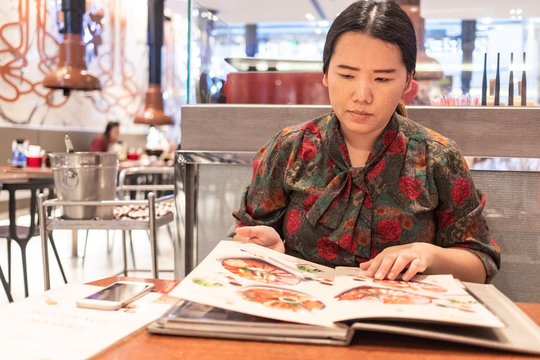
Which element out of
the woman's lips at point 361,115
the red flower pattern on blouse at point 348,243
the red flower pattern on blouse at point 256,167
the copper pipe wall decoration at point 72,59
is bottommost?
the red flower pattern on blouse at point 348,243

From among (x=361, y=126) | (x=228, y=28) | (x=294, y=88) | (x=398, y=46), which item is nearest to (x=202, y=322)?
(x=361, y=126)

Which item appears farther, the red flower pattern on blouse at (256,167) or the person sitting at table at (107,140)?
the person sitting at table at (107,140)

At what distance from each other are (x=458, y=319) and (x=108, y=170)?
217 cm

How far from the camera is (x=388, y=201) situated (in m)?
1.07

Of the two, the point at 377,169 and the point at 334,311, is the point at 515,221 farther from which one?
the point at 334,311

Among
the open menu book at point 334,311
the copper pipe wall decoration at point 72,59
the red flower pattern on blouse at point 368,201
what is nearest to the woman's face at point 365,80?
the red flower pattern on blouse at point 368,201

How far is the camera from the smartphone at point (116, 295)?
69 cm

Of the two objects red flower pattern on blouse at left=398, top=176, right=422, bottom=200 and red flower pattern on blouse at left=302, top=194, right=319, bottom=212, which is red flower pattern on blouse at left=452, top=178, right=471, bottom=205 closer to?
red flower pattern on blouse at left=398, top=176, right=422, bottom=200

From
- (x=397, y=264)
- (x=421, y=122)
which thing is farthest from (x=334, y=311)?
(x=421, y=122)

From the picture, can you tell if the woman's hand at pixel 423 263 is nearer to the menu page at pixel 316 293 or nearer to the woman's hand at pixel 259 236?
the menu page at pixel 316 293

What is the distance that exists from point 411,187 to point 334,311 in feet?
1.72

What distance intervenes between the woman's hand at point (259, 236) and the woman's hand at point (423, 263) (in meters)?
0.20

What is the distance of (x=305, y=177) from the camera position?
3.71 ft

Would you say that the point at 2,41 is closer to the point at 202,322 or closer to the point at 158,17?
the point at 158,17
